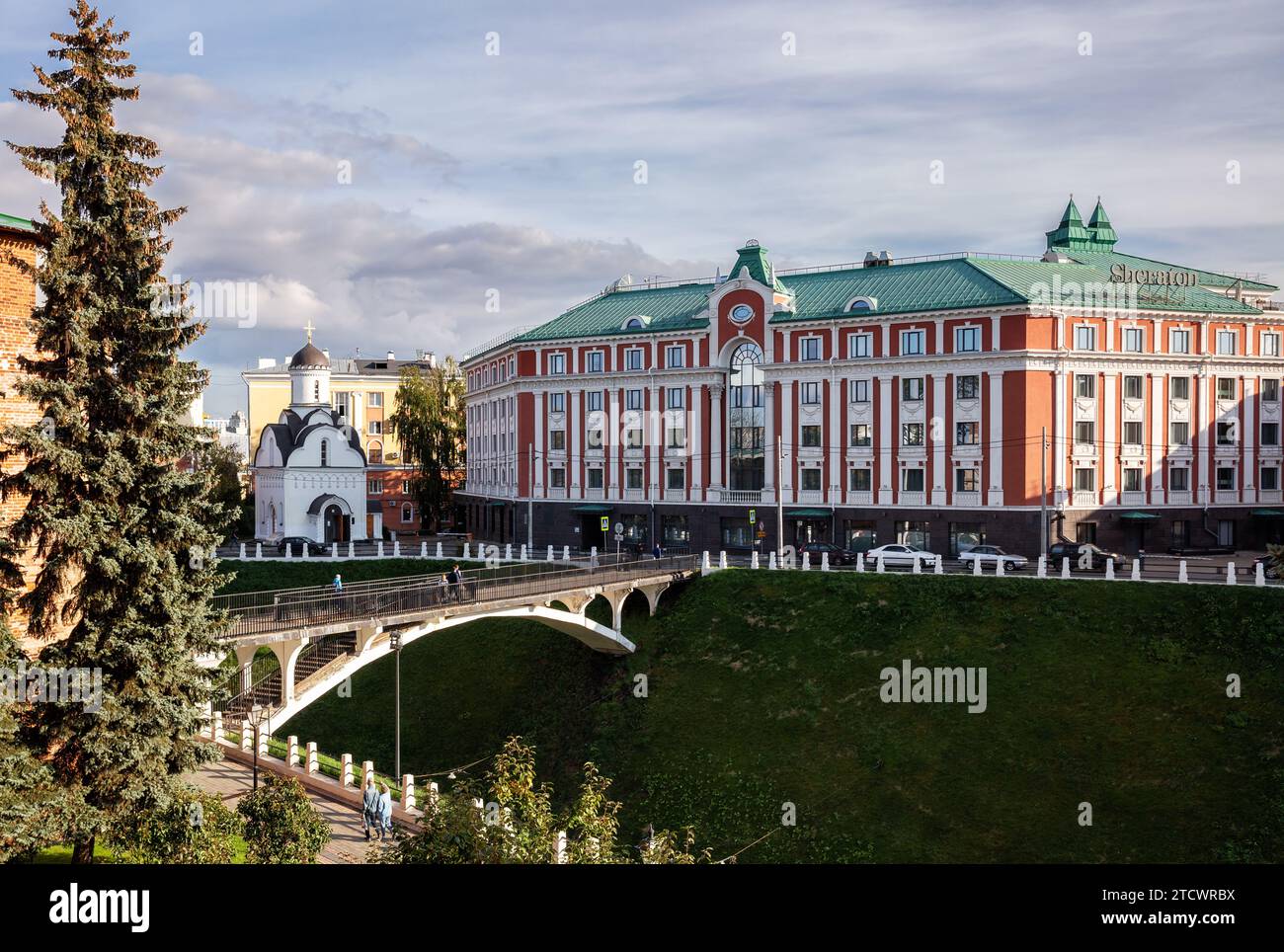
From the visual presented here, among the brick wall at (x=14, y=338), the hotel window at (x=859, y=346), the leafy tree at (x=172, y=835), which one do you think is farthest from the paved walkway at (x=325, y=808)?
the hotel window at (x=859, y=346)

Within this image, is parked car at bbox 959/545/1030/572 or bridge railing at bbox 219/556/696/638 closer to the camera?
bridge railing at bbox 219/556/696/638

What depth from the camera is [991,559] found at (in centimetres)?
4534

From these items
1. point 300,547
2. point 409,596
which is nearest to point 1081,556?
point 409,596

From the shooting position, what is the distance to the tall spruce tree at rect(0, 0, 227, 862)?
18719 mm

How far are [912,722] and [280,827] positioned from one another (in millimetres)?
23920

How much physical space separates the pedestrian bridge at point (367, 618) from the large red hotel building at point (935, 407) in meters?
13.9

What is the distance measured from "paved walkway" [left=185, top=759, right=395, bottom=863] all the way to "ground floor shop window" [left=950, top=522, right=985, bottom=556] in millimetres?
36868

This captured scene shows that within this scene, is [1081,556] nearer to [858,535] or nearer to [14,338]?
[858,535]

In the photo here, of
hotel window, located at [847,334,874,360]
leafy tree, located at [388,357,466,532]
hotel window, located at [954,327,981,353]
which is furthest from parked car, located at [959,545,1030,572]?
leafy tree, located at [388,357,466,532]

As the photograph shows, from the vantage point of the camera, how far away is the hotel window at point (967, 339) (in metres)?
56.4

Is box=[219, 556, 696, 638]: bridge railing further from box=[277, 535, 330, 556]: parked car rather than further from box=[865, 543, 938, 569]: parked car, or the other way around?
box=[277, 535, 330, 556]: parked car

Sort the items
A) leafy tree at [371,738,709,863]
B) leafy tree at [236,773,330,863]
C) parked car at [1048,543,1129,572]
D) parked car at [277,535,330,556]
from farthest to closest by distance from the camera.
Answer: parked car at [277,535,330,556], parked car at [1048,543,1129,572], leafy tree at [236,773,330,863], leafy tree at [371,738,709,863]

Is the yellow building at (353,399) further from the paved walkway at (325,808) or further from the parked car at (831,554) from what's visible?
the paved walkway at (325,808)
